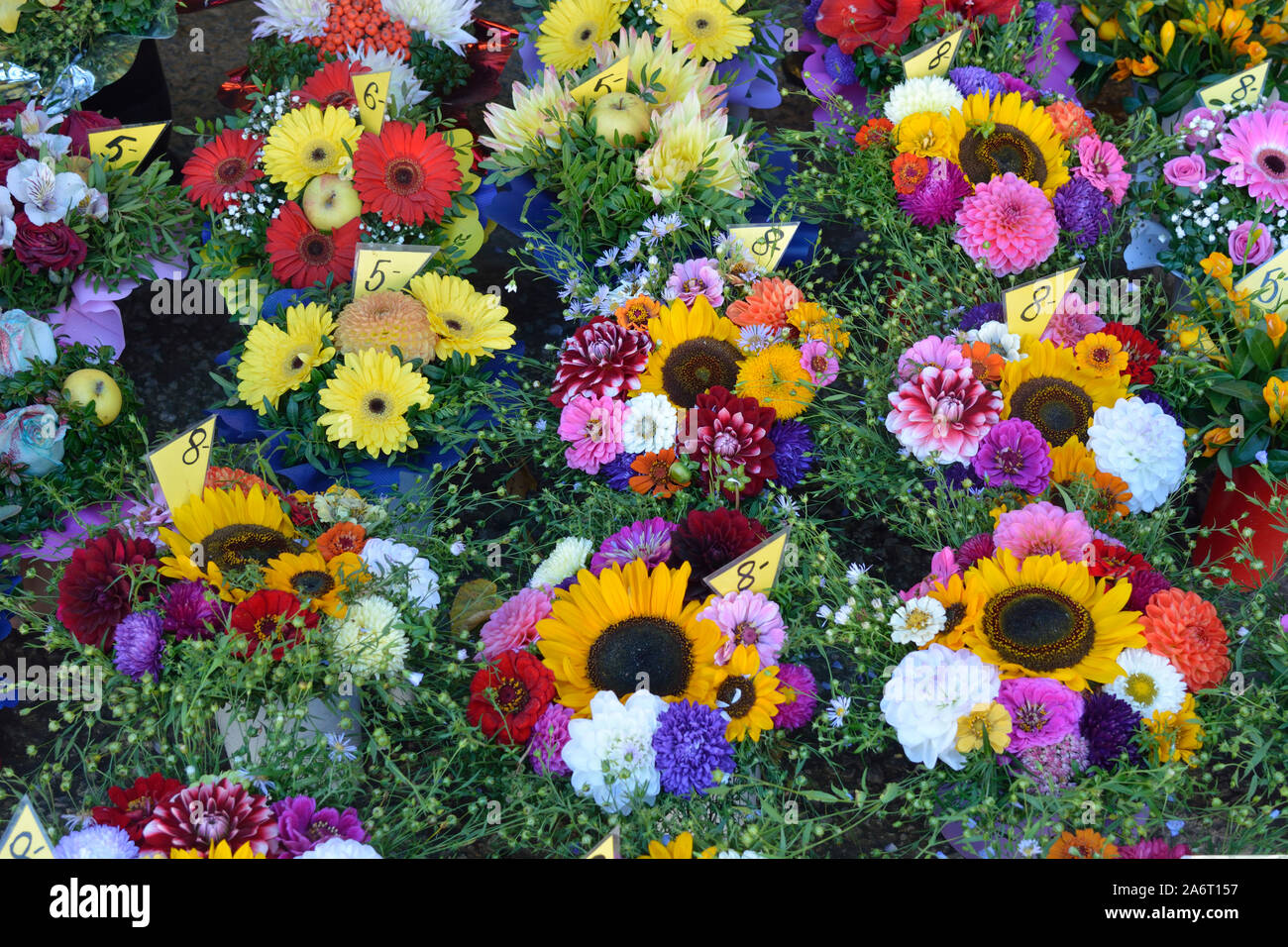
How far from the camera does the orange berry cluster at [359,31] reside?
8.16 ft

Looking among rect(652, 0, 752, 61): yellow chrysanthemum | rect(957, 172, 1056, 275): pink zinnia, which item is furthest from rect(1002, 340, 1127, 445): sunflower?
rect(652, 0, 752, 61): yellow chrysanthemum

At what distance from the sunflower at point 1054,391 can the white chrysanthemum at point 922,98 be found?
63 cm

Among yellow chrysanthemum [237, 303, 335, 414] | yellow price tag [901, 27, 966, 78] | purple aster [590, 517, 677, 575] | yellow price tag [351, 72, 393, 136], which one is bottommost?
purple aster [590, 517, 677, 575]

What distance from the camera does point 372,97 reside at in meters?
2.28

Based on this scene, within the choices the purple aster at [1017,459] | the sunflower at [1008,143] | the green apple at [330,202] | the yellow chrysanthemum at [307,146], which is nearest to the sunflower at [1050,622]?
the purple aster at [1017,459]

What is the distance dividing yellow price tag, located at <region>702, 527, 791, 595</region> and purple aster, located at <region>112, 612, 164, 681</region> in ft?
2.58

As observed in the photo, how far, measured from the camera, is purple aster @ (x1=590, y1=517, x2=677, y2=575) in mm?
1659

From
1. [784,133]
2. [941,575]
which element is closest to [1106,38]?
[784,133]

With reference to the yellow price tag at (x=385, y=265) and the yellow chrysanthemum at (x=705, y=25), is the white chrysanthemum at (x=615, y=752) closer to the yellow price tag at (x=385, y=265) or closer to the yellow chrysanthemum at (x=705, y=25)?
the yellow price tag at (x=385, y=265)

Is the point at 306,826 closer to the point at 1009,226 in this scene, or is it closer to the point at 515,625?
the point at 515,625

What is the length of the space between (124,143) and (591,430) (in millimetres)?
1267

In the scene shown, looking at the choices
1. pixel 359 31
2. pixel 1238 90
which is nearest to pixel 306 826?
pixel 359 31

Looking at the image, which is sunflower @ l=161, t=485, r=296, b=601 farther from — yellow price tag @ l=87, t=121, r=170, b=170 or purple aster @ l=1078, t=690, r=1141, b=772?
purple aster @ l=1078, t=690, r=1141, b=772
